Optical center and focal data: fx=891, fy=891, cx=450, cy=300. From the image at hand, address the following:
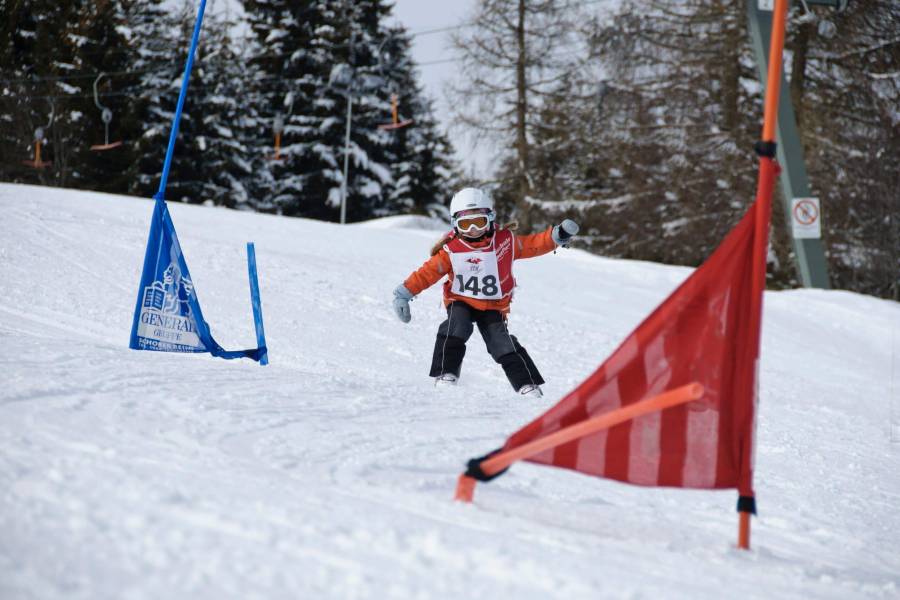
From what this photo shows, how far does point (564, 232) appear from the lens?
18.3ft

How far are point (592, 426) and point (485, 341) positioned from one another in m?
3.09

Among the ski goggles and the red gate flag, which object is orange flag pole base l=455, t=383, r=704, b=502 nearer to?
the red gate flag

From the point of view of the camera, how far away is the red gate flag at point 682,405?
267 cm

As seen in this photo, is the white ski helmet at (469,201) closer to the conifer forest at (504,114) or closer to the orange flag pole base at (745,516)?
the orange flag pole base at (745,516)

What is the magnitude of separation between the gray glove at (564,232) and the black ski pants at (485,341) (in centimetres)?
61

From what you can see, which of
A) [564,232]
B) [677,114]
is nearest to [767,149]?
[564,232]

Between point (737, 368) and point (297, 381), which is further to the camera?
point (297, 381)

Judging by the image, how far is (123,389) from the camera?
3.61 m

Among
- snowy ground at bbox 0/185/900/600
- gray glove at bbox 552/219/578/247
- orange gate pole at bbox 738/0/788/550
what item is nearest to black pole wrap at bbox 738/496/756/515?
orange gate pole at bbox 738/0/788/550

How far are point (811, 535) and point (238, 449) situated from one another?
85.5 inches

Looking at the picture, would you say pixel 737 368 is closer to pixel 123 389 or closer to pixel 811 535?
pixel 811 535

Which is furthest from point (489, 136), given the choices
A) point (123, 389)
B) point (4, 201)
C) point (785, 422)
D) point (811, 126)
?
point (123, 389)

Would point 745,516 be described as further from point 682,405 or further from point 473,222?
point 473,222

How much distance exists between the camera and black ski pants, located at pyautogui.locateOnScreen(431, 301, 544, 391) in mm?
5738
